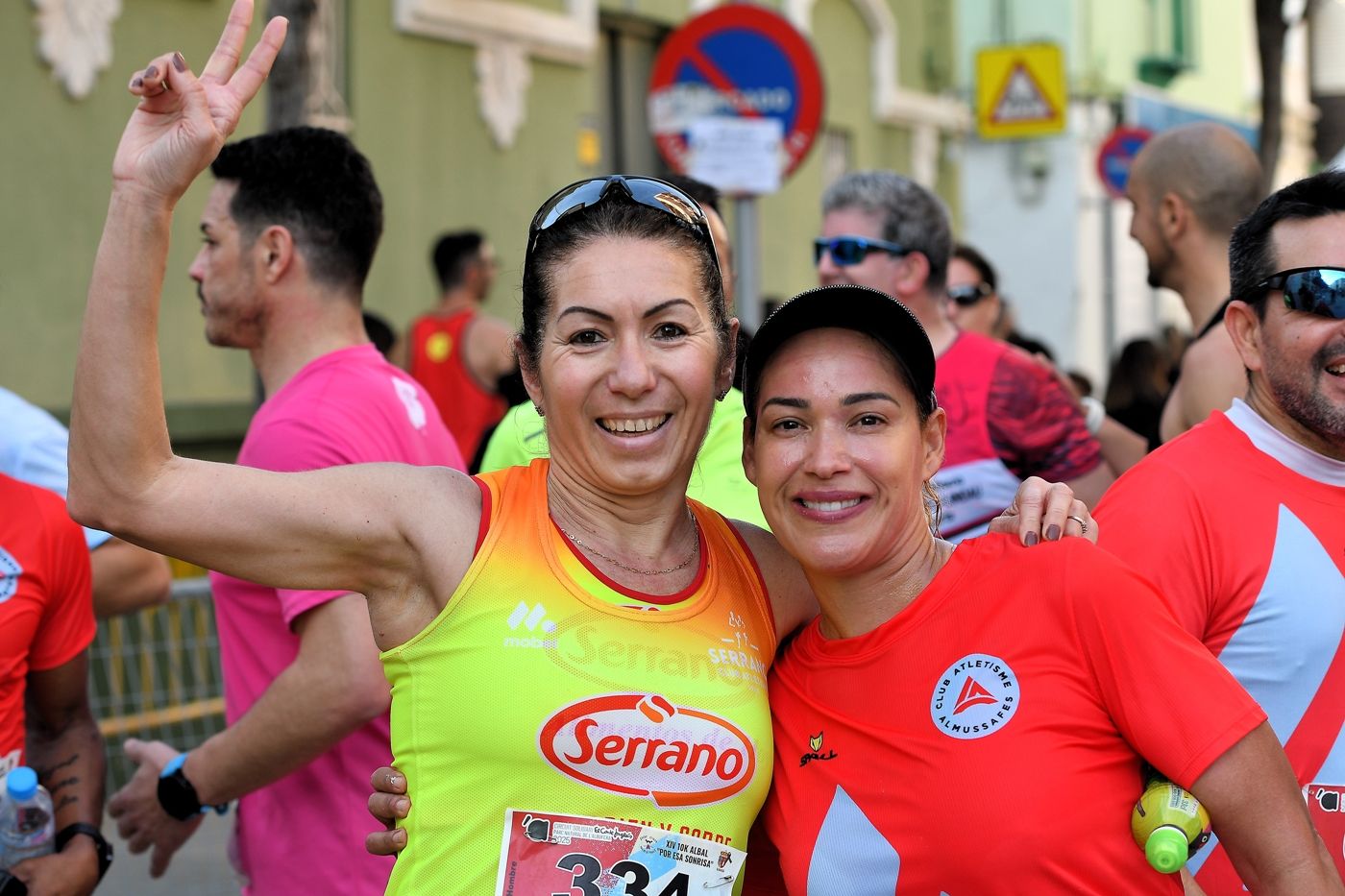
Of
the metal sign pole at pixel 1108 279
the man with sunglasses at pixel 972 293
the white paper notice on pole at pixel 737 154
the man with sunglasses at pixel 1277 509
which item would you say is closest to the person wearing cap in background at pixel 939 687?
the man with sunglasses at pixel 1277 509

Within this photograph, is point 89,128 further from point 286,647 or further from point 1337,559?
point 1337,559

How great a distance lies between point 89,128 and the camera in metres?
8.02

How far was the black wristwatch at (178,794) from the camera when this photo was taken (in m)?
3.36

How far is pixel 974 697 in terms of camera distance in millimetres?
2525

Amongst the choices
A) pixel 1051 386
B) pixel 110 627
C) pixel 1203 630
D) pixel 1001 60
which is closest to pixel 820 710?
pixel 1203 630

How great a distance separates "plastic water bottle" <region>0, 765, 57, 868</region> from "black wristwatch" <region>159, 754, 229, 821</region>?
0.23m

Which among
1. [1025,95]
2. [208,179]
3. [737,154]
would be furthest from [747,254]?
[1025,95]

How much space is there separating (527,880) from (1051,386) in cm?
291

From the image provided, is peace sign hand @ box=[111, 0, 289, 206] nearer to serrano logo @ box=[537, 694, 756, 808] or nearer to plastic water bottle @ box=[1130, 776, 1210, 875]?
serrano logo @ box=[537, 694, 756, 808]

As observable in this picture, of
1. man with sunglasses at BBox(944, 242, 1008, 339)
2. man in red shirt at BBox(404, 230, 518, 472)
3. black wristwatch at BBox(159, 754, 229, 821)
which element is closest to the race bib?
black wristwatch at BBox(159, 754, 229, 821)

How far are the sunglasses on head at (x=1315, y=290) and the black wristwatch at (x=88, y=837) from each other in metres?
2.68

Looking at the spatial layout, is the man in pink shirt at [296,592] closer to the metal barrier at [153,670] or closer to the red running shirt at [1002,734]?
the red running shirt at [1002,734]

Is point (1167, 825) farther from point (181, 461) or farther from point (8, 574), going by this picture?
point (8, 574)

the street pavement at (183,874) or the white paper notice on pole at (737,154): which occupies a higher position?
the white paper notice on pole at (737,154)
